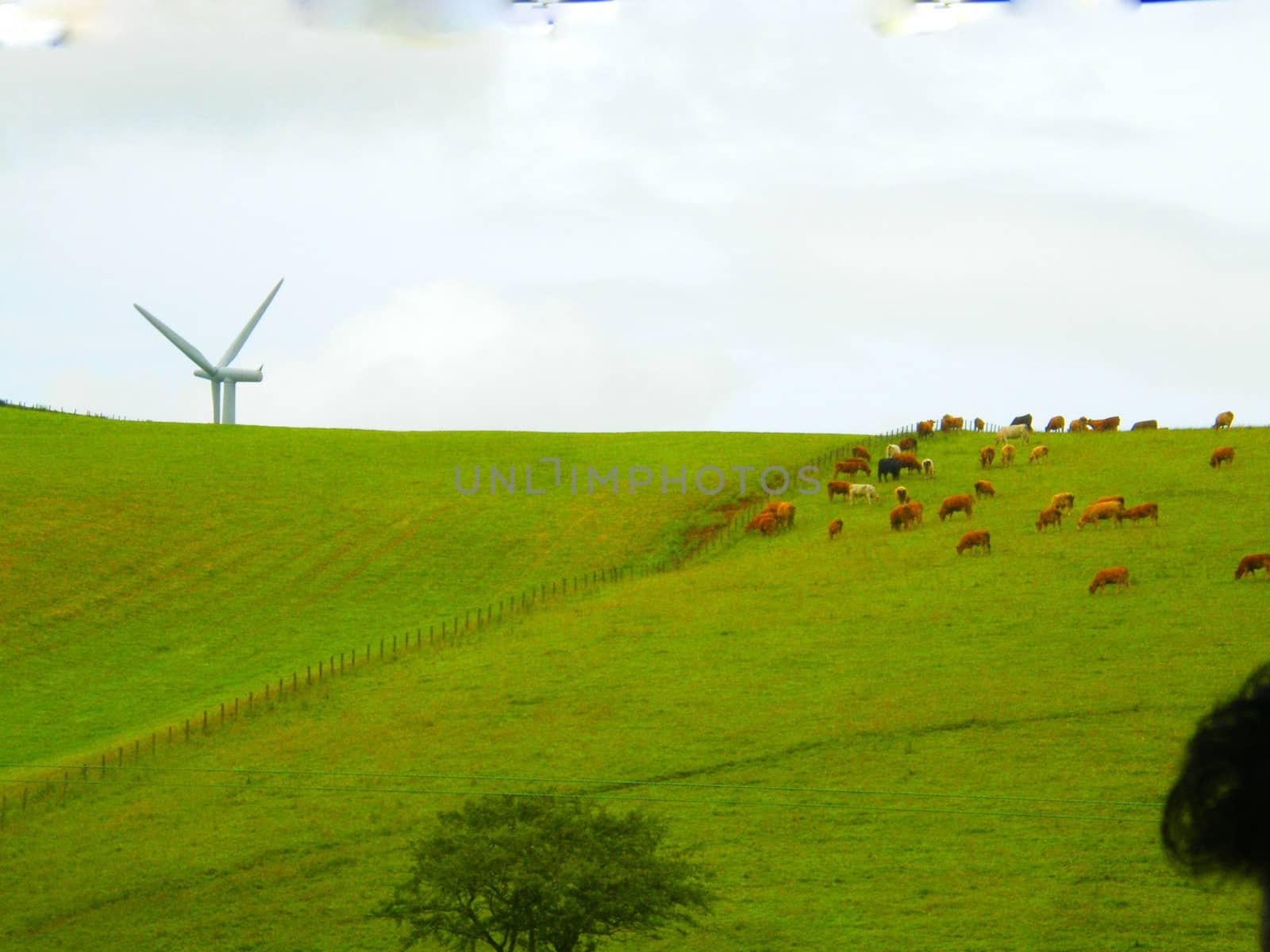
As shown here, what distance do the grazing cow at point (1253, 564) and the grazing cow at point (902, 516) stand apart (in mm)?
14239

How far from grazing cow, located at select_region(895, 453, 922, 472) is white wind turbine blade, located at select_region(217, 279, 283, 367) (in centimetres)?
4961

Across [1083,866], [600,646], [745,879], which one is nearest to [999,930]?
[1083,866]

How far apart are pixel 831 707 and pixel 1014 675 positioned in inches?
206

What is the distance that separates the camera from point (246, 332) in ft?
339

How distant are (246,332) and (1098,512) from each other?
6739 cm

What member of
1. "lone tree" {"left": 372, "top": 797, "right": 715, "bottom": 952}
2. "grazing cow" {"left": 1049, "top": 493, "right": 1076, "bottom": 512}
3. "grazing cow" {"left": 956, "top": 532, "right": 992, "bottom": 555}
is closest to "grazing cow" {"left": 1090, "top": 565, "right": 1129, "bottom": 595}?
"grazing cow" {"left": 956, "top": 532, "right": 992, "bottom": 555}

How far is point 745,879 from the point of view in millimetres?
28422

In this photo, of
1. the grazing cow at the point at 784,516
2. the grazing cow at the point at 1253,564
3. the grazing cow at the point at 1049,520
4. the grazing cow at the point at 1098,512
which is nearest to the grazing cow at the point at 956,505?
the grazing cow at the point at 1049,520

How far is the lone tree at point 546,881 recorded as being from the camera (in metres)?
24.2

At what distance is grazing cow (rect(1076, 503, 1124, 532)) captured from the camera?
54156 mm

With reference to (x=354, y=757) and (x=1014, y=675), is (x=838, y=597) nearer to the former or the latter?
(x=1014, y=675)

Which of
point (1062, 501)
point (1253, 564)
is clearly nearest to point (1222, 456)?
point (1062, 501)

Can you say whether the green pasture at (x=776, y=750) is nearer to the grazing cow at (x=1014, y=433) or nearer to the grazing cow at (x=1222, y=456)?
the grazing cow at (x=1222, y=456)

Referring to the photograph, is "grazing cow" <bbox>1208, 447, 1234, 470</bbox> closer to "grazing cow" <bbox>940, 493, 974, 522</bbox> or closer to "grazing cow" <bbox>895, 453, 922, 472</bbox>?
"grazing cow" <bbox>895, 453, 922, 472</bbox>
